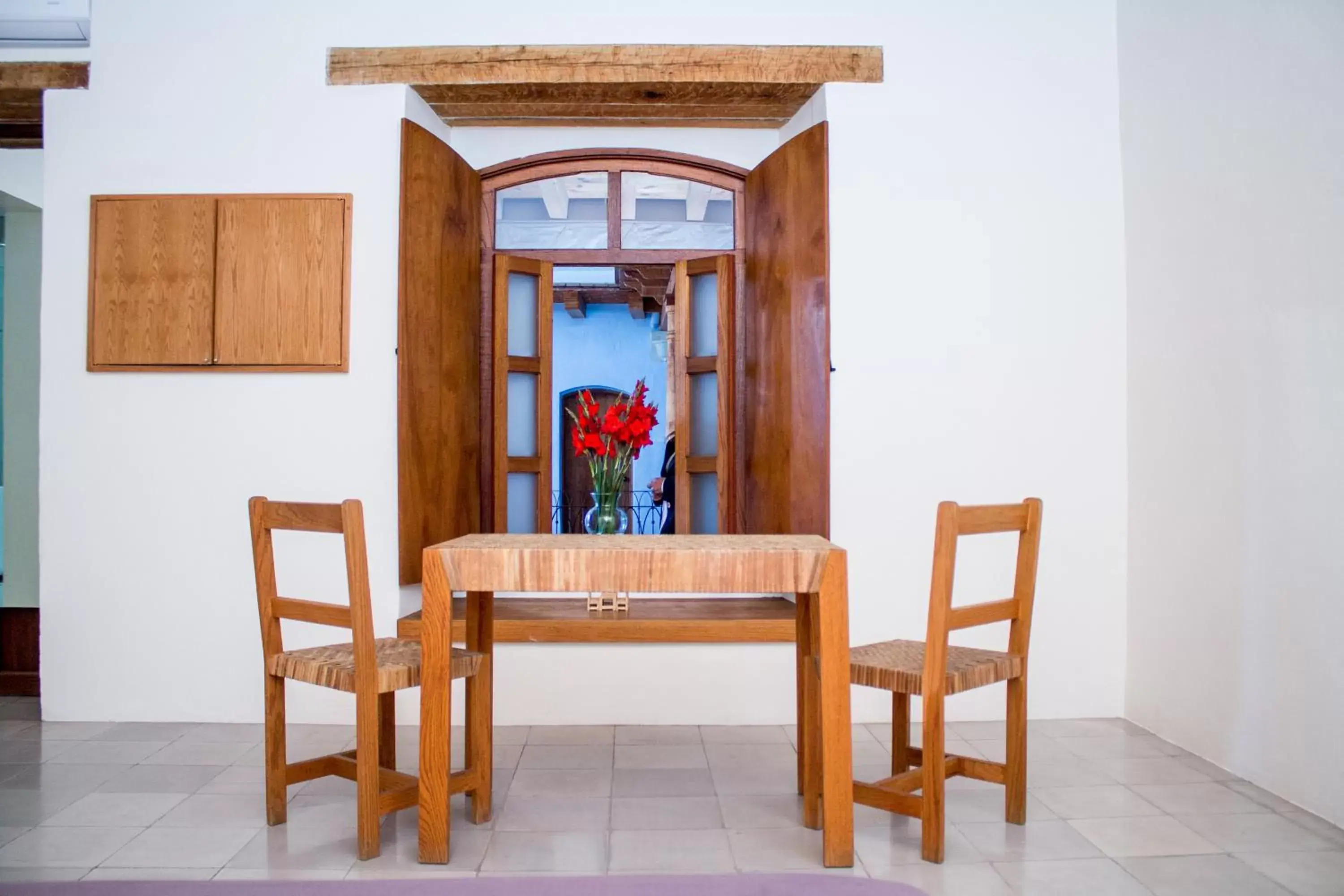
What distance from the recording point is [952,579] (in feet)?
8.02

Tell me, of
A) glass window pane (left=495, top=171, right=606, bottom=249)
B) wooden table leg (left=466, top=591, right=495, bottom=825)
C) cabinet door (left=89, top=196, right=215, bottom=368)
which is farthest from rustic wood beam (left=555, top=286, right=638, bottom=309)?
wooden table leg (left=466, top=591, right=495, bottom=825)

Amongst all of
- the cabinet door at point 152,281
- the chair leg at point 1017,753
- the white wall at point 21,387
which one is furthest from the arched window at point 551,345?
the white wall at point 21,387

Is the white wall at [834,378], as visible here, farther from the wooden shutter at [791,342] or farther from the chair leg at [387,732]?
the chair leg at [387,732]

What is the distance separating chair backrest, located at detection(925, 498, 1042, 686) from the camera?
2.51 meters

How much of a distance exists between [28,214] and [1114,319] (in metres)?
5.67

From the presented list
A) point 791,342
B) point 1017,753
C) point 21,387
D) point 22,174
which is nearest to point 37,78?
point 22,174

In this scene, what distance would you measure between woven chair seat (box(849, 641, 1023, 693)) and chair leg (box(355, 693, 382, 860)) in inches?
50.9

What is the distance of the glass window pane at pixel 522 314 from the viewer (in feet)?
16.1

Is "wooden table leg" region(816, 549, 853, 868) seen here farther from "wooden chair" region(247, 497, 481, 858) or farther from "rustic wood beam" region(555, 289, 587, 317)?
"rustic wood beam" region(555, 289, 587, 317)

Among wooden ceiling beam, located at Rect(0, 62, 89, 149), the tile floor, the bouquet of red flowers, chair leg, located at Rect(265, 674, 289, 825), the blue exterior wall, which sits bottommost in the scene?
the tile floor

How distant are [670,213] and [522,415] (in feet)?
7.64

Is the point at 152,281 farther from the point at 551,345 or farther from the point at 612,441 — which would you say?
the point at 612,441

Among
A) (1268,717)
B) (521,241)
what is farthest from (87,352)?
(1268,717)

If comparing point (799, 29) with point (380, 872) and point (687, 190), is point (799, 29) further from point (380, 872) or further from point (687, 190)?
point (380, 872)
